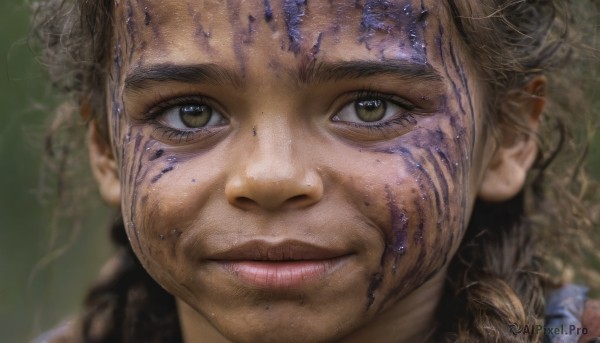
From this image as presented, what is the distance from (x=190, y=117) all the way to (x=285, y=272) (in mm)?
372

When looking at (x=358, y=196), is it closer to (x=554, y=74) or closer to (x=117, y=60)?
(x=117, y=60)

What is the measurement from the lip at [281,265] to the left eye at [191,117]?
26cm

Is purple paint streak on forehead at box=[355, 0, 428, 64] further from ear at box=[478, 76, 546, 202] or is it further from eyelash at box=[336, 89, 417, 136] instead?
ear at box=[478, 76, 546, 202]

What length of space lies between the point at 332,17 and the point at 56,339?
1.30 metres

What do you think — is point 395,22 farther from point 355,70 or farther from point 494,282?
point 494,282

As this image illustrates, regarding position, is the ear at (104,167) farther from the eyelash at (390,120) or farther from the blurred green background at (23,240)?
the blurred green background at (23,240)

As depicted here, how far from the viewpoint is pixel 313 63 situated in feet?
5.68

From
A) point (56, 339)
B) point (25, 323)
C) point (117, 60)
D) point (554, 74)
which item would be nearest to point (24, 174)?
point (25, 323)

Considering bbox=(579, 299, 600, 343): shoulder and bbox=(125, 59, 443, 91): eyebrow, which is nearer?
bbox=(125, 59, 443, 91): eyebrow

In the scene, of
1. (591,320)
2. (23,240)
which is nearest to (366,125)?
(591,320)

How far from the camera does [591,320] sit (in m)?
2.09

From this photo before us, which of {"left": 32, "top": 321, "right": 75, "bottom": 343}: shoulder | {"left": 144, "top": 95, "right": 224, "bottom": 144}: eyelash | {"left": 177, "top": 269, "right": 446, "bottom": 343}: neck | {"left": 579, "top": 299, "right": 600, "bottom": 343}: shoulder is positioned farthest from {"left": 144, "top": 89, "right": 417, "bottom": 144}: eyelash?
{"left": 32, "top": 321, "right": 75, "bottom": 343}: shoulder

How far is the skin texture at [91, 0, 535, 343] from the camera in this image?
1.73m

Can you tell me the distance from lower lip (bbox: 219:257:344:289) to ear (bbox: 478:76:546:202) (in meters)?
0.49
